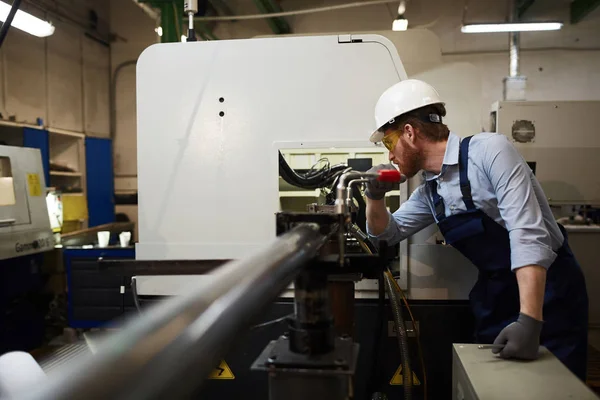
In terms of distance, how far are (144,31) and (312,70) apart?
398 cm

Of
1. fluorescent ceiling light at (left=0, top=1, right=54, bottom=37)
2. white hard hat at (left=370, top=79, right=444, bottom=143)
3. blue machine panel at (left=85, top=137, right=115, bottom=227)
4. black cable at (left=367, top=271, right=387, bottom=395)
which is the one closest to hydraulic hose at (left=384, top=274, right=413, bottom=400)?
black cable at (left=367, top=271, right=387, bottom=395)

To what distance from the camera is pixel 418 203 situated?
156cm

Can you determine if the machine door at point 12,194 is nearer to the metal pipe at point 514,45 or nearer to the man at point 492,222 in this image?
the man at point 492,222

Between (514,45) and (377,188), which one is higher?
(514,45)

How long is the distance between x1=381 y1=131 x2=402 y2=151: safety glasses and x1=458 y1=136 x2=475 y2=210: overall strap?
8.5 inches

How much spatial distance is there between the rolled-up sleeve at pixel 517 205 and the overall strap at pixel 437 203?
0.66 ft

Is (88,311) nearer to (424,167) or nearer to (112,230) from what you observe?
(112,230)

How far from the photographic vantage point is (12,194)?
280cm

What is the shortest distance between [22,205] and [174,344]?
3.05 meters

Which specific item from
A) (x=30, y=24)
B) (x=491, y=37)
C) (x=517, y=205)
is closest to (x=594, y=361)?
(x=517, y=205)

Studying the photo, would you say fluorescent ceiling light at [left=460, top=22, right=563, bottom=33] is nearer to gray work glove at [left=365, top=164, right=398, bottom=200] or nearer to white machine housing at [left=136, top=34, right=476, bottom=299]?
white machine housing at [left=136, top=34, right=476, bottom=299]

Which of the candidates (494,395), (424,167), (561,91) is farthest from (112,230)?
(561,91)

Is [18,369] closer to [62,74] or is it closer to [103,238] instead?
[103,238]

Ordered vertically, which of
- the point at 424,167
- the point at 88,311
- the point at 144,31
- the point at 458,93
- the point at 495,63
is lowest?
the point at 88,311
